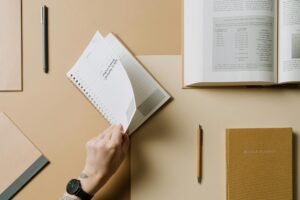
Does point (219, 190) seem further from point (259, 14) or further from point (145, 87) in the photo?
point (259, 14)

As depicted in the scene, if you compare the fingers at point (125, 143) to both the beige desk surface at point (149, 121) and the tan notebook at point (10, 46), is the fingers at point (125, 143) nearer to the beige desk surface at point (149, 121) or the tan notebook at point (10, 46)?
the beige desk surface at point (149, 121)

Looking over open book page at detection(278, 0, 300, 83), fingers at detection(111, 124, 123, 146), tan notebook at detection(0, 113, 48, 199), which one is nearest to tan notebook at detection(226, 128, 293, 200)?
open book page at detection(278, 0, 300, 83)

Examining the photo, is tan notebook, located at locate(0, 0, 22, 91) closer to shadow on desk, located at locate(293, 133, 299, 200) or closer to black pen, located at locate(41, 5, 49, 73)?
black pen, located at locate(41, 5, 49, 73)

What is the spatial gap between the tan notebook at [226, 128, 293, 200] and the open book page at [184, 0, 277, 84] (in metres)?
0.13

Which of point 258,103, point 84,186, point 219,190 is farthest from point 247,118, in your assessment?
point 84,186

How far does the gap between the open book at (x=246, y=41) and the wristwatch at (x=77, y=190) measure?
0.32 metres

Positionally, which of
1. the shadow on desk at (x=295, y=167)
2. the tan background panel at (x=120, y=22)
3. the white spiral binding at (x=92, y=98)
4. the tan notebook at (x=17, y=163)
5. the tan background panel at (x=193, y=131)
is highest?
the tan background panel at (x=120, y=22)

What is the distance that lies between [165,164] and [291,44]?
14.2 inches

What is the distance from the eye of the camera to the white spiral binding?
0.67 meters

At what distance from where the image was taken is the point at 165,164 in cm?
67

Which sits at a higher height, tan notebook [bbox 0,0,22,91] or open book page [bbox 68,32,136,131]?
tan notebook [bbox 0,0,22,91]

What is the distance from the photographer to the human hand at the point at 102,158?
618mm

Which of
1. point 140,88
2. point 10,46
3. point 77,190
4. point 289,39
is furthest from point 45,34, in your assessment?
point 289,39

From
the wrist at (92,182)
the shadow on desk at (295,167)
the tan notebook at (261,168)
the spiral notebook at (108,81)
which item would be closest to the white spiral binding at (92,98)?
the spiral notebook at (108,81)
